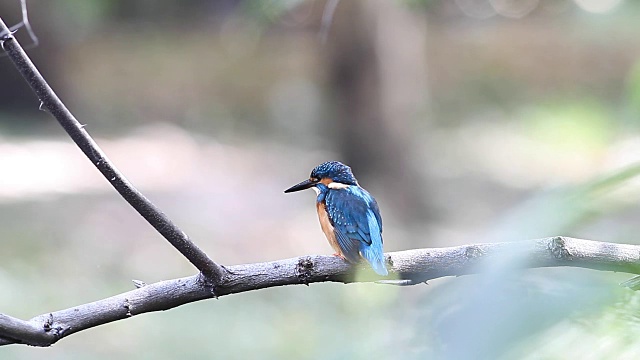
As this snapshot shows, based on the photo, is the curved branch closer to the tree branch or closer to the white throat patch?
the tree branch

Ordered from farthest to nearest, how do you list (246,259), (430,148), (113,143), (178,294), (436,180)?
1. (113,143)
2. (430,148)
3. (436,180)
4. (246,259)
5. (178,294)

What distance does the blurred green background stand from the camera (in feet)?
1.05

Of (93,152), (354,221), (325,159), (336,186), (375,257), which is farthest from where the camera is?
(325,159)

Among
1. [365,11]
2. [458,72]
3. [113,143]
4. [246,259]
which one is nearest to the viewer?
[246,259]

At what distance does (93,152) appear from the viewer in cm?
89

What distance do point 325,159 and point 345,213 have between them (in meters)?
5.89

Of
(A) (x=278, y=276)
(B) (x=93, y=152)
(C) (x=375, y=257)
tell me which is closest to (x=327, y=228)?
(C) (x=375, y=257)

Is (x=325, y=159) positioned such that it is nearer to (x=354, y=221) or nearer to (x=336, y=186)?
(x=336, y=186)

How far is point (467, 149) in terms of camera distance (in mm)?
8344

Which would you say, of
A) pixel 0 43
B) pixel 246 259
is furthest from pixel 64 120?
pixel 246 259

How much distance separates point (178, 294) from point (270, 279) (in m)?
0.11

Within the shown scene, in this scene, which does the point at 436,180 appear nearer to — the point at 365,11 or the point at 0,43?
the point at 365,11

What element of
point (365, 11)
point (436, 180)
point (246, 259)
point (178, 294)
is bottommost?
point (178, 294)

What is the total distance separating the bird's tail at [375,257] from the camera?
1105mm
